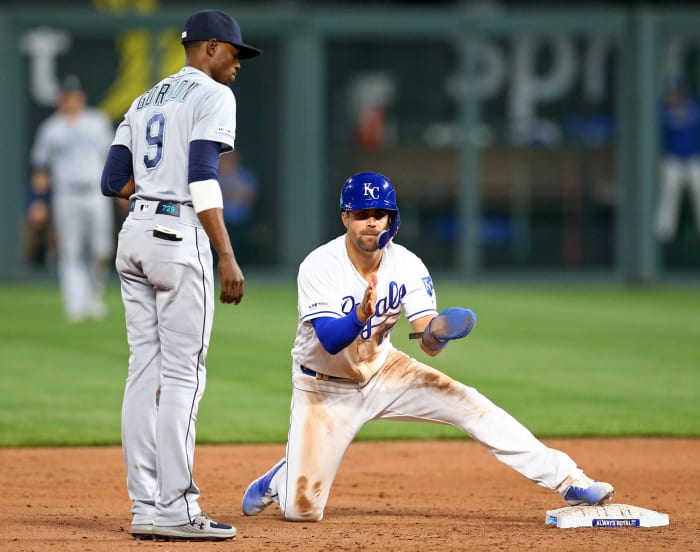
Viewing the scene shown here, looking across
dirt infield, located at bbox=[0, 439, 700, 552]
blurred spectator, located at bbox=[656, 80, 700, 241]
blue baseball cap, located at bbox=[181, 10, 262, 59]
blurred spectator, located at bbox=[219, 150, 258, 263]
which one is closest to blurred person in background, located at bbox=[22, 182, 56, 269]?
blurred spectator, located at bbox=[219, 150, 258, 263]

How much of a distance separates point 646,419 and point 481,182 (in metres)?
11.8

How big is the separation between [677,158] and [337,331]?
16.1 metres

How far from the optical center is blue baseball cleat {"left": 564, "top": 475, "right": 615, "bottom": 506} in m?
5.93

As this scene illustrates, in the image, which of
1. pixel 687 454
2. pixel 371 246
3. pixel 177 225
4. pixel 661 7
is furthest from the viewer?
pixel 661 7

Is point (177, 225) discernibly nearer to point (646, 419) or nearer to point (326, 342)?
point (326, 342)

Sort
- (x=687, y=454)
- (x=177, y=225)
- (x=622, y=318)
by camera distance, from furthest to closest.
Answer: (x=622, y=318) → (x=687, y=454) → (x=177, y=225)

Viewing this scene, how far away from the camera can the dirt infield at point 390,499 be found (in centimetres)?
557

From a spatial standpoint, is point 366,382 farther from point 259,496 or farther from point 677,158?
point 677,158

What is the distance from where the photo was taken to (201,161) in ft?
17.7

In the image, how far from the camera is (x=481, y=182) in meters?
20.8

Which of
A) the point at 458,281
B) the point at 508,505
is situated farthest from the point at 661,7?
the point at 508,505

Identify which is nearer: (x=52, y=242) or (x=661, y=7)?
(x=52, y=242)

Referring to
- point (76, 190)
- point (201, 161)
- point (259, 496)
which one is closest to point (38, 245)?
point (76, 190)

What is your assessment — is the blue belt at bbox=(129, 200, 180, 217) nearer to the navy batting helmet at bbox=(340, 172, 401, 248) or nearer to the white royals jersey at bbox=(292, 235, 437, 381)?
the white royals jersey at bbox=(292, 235, 437, 381)
